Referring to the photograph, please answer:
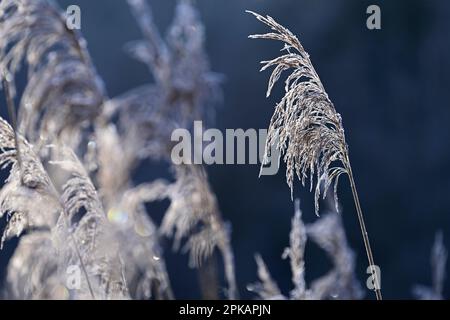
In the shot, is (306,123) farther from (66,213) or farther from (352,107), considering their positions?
(352,107)

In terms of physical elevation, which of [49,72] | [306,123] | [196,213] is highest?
[49,72]

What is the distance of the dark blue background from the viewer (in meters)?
5.49

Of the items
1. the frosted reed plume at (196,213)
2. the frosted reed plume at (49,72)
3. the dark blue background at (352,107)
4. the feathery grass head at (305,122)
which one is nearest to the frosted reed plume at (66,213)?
the frosted reed plume at (49,72)

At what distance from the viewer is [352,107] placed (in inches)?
225

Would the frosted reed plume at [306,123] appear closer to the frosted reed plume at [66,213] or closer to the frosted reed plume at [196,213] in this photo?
the frosted reed plume at [66,213]

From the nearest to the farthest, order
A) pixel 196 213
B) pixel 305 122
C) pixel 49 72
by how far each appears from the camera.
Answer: pixel 305 122 → pixel 49 72 → pixel 196 213

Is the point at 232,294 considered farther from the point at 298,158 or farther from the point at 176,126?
the point at 298,158

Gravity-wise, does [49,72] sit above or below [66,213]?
above

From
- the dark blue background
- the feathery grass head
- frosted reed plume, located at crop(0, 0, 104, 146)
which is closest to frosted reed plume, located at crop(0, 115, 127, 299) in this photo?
frosted reed plume, located at crop(0, 0, 104, 146)

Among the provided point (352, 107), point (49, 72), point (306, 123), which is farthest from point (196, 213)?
point (352, 107)

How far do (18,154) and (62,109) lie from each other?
718 millimetres

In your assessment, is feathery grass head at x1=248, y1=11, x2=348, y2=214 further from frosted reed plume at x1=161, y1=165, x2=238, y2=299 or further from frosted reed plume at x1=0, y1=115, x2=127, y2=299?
frosted reed plume at x1=161, y1=165, x2=238, y2=299

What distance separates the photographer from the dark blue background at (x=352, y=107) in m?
5.49
